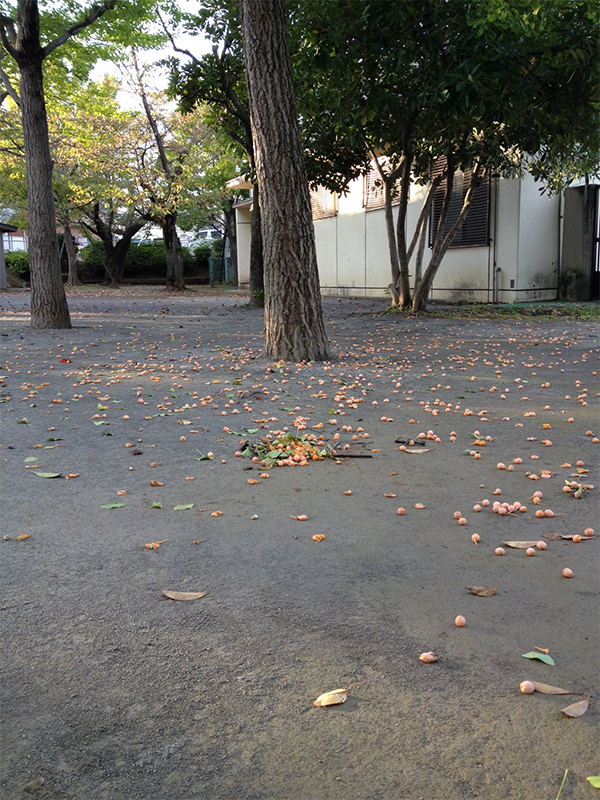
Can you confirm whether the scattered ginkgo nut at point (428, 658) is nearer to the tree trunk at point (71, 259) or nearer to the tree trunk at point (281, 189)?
the tree trunk at point (281, 189)

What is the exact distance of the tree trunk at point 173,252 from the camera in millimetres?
30734

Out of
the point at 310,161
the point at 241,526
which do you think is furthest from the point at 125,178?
the point at 241,526

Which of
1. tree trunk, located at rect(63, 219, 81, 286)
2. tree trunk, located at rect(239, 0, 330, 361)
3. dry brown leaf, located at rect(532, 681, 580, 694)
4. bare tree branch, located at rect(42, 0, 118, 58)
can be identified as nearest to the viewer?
dry brown leaf, located at rect(532, 681, 580, 694)

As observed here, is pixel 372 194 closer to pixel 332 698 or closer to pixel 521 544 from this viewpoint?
pixel 521 544

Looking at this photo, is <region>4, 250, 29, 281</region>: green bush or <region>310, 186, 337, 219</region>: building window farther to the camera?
<region>4, 250, 29, 281</region>: green bush

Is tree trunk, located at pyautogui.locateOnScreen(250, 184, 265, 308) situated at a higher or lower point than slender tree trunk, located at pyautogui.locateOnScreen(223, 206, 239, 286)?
lower

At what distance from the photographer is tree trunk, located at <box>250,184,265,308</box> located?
1533 cm

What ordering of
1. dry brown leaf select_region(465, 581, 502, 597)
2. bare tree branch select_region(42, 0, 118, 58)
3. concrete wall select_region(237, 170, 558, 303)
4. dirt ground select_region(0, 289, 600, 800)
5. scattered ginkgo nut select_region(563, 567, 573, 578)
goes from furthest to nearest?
1. concrete wall select_region(237, 170, 558, 303)
2. bare tree branch select_region(42, 0, 118, 58)
3. scattered ginkgo nut select_region(563, 567, 573, 578)
4. dry brown leaf select_region(465, 581, 502, 597)
5. dirt ground select_region(0, 289, 600, 800)

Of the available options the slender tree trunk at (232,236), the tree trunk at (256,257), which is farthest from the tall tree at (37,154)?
the slender tree trunk at (232,236)

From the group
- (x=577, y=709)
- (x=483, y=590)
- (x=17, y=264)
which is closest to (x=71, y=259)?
(x=17, y=264)

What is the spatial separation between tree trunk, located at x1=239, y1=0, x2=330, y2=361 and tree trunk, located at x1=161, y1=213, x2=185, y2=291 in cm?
2385

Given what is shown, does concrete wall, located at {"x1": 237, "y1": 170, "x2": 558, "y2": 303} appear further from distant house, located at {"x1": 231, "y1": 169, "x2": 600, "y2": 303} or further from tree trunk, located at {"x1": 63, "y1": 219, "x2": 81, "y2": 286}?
tree trunk, located at {"x1": 63, "y1": 219, "x2": 81, "y2": 286}

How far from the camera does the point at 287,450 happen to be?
4586mm

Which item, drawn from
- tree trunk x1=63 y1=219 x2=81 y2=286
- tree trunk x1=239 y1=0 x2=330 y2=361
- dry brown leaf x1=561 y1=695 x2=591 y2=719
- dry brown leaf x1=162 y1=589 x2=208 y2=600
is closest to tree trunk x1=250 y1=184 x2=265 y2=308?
tree trunk x1=239 y1=0 x2=330 y2=361
